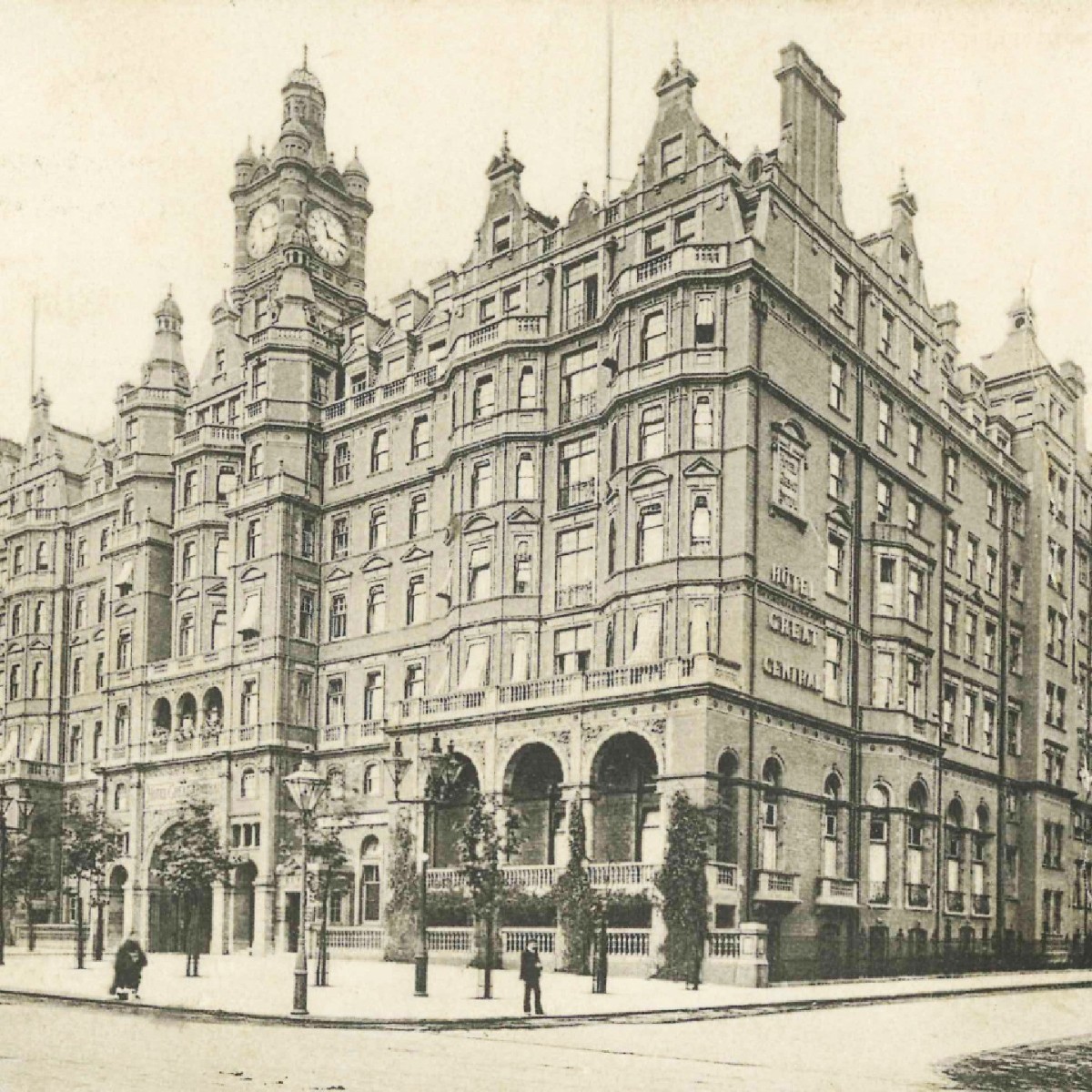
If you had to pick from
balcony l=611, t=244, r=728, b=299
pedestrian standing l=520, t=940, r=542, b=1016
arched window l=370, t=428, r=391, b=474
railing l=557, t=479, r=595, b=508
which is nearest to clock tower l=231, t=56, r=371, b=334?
arched window l=370, t=428, r=391, b=474

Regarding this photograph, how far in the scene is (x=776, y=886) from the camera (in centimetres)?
4697

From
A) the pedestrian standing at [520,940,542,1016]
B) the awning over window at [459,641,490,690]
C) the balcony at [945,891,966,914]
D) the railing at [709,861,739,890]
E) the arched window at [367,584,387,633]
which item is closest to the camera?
the pedestrian standing at [520,940,542,1016]

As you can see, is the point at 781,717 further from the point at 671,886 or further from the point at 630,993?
the point at 630,993

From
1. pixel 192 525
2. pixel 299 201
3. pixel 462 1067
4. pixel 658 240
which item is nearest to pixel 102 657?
pixel 192 525

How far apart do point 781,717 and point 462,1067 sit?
29.0 metres

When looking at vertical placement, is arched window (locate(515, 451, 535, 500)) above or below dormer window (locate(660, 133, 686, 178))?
below

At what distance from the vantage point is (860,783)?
53.2 m

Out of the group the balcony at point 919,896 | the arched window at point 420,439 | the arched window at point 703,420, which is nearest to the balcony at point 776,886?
the balcony at point 919,896

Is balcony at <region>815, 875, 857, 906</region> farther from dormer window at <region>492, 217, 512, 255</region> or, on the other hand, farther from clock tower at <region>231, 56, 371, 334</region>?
clock tower at <region>231, 56, 371, 334</region>

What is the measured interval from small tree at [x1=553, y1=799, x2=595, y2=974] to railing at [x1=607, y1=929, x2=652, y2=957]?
0.76m

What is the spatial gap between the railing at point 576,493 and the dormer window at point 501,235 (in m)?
10.2

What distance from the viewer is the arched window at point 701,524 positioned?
4844 centimetres

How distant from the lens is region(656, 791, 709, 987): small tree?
41844 mm

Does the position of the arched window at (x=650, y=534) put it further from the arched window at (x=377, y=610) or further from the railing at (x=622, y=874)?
the arched window at (x=377, y=610)
